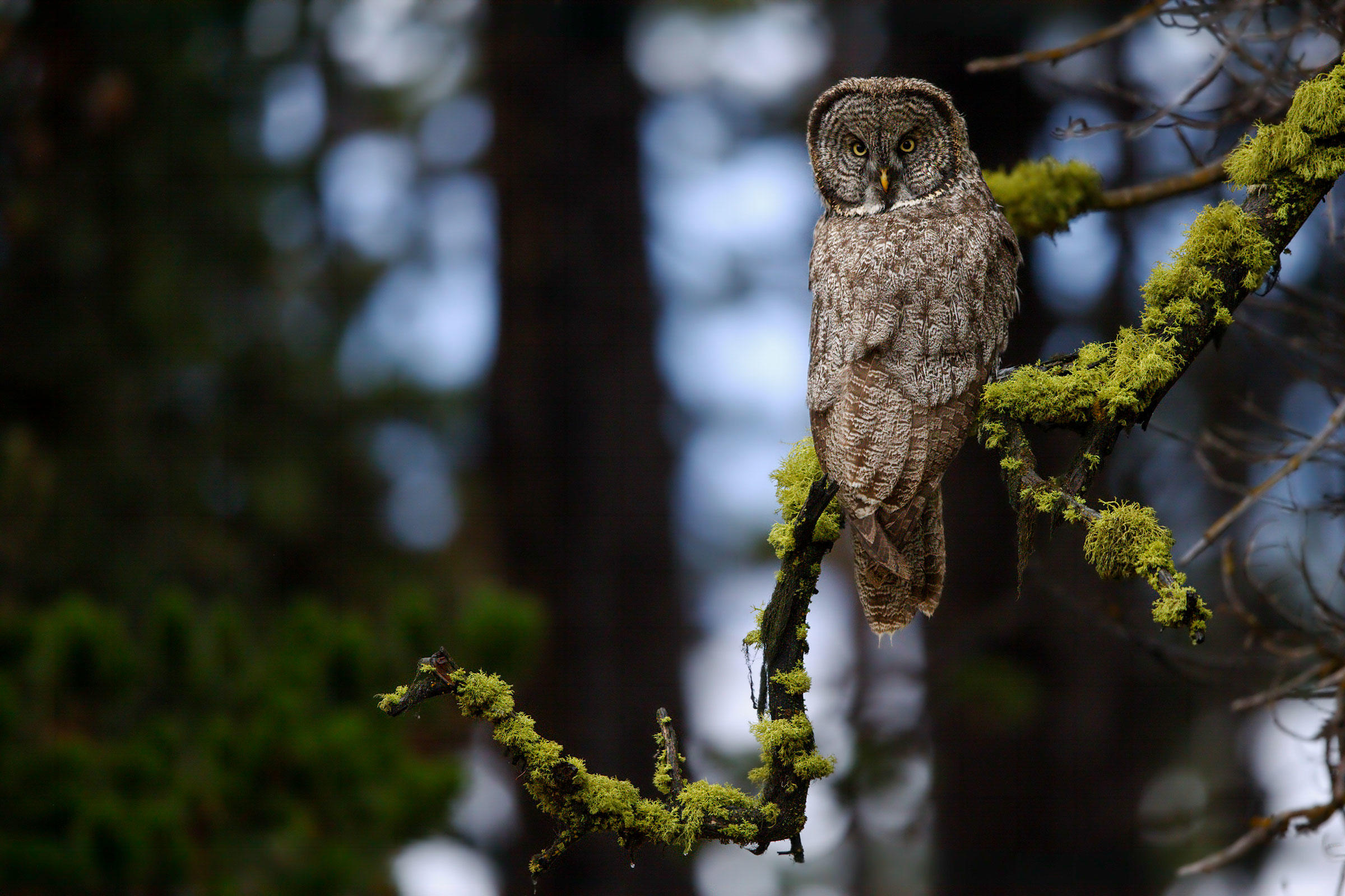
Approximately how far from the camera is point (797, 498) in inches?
104

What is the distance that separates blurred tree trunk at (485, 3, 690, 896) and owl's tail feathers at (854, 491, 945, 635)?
3.94m

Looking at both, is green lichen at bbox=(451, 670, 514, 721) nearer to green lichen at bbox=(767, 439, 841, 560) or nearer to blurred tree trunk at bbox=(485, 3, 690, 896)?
green lichen at bbox=(767, 439, 841, 560)

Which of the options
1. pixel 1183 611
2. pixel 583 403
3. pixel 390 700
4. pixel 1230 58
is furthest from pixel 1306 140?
pixel 583 403

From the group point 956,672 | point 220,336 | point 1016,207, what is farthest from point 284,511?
point 1016,207

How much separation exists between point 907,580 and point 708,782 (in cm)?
71

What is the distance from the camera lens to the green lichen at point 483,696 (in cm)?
215

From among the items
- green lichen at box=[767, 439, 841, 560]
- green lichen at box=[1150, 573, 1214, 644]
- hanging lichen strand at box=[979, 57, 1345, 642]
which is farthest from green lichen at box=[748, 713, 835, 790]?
green lichen at box=[1150, 573, 1214, 644]

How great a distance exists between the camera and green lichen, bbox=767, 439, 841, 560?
8.23 feet

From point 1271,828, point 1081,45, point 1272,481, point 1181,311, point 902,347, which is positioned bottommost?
point 1271,828

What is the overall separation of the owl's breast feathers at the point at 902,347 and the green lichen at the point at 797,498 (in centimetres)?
6

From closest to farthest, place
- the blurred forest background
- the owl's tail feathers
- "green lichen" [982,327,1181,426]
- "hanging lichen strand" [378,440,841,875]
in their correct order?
"hanging lichen strand" [378,440,841,875] < "green lichen" [982,327,1181,426] < the owl's tail feathers < the blurred forest background

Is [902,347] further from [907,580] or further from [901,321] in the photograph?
[907,580]

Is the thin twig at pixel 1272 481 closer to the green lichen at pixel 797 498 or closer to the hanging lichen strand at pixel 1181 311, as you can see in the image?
the hanging lichen strand at pixel 1181 311

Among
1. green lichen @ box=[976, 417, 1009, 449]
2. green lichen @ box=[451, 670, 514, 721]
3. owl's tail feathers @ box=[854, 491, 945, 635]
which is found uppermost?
green lichen @ box=[976, 417, 1009, 449]
